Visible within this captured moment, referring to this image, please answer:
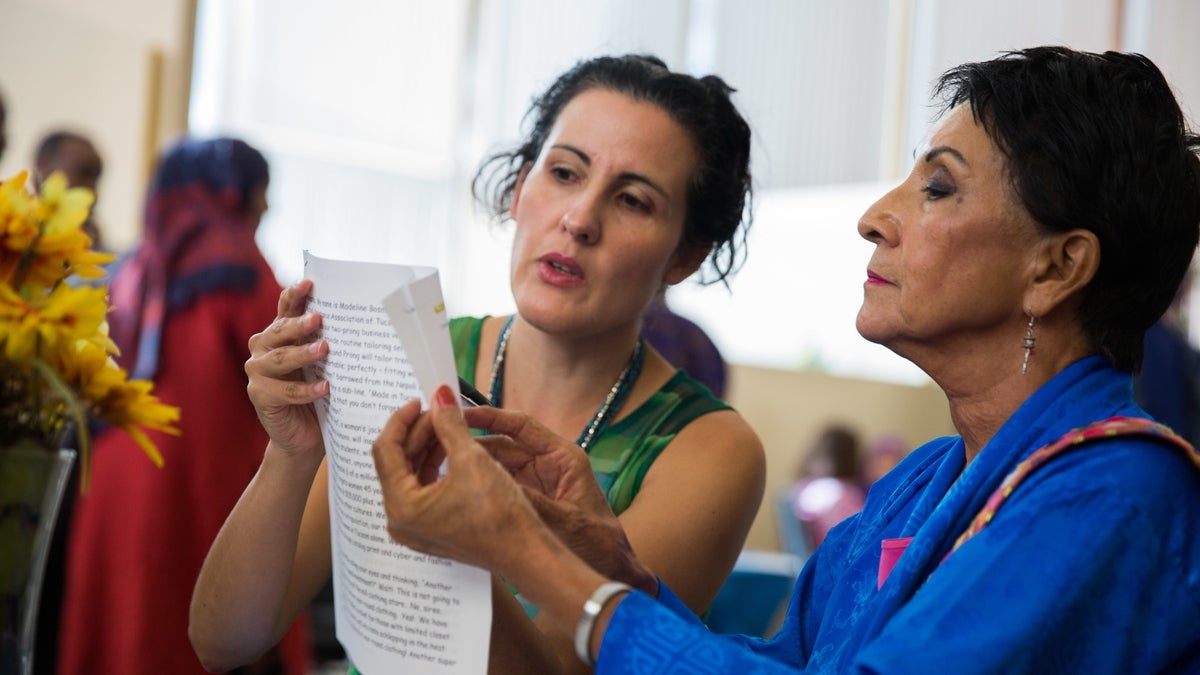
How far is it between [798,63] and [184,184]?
448 cm

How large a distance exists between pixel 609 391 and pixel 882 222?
1.83 ft

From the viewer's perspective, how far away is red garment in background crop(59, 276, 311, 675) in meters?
2.67

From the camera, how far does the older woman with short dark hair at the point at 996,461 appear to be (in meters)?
0.95

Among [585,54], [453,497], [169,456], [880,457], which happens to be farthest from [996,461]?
[585,54]

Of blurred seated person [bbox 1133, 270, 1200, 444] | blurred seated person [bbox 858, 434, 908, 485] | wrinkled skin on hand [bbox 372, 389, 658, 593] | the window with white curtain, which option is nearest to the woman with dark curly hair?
wrinkled skin on hand [bbox 372, 389, 658, 593]

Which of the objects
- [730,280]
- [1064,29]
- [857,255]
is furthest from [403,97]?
[730,280]

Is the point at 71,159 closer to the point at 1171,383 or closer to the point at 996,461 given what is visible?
the point at 996,461

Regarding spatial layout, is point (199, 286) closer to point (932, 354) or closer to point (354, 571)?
point (354, 571)

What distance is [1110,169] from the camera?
114 cm

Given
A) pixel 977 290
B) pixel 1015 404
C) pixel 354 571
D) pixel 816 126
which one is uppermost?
pixel 816 126

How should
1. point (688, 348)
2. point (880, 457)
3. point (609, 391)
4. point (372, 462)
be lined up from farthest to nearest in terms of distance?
1. point (880, 457)
2. point (688, 348)
3. point (609, 391)
4. point (372, 462)

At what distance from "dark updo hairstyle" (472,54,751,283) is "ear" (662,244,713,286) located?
11 mm

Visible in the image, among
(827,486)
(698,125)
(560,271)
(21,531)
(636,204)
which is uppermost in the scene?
(698,125)

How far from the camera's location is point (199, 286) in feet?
8.79
